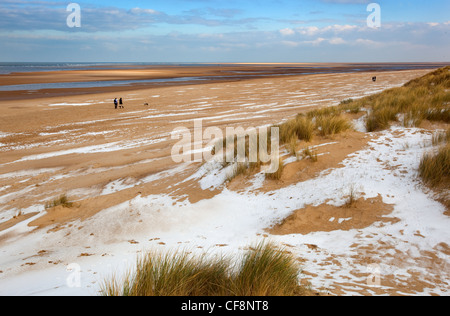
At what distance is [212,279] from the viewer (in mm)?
2973

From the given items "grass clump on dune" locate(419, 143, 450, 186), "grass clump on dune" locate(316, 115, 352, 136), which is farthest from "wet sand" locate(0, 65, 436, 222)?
"grass clump on dune" locate(419, 143, 450, 186)

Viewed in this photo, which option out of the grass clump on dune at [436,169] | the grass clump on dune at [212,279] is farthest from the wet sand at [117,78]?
the grass clump on dune at [436,169]

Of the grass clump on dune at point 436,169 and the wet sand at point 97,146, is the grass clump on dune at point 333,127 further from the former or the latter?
the wet sand at point 97,146

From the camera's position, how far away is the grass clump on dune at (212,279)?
2.66 m

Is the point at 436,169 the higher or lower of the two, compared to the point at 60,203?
higher

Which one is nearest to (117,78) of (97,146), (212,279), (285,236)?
(97,146)

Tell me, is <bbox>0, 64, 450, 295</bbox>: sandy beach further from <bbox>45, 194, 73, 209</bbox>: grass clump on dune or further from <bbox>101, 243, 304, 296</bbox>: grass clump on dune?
<bbox>101, 243, 304, 296</bbox>: grass clump on dune

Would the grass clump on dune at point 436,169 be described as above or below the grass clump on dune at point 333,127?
below

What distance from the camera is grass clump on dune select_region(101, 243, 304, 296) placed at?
2662 mm

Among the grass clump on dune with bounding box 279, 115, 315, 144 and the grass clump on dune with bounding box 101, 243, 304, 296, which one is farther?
the grass clump on dune with bounding box 279, 115, 315, 144

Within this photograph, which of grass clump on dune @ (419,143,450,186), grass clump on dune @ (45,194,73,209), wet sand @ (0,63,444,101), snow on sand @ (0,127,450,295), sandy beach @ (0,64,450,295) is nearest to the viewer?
snow on sand @ (0,127,450,295)

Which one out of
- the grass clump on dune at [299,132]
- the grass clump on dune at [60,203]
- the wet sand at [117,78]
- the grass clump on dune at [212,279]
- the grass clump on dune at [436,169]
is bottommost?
the grass clump on dune at [60,203]

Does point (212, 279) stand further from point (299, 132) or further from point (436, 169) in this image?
point (299, 132)
